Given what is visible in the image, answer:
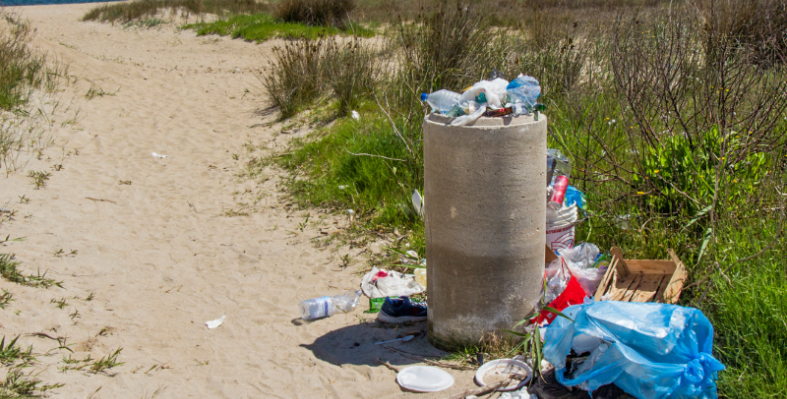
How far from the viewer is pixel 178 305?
13.5ft

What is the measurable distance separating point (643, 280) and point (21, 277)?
149 inches

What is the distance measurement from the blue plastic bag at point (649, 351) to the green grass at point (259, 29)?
11.1 metres

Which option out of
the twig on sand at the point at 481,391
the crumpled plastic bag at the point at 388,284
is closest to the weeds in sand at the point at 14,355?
the crumpled plastic bag at the point at 388,284

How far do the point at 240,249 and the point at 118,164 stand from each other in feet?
9.00

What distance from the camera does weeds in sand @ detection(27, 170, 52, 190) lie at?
6.00m

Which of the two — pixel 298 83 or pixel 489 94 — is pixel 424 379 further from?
pixel 298 83

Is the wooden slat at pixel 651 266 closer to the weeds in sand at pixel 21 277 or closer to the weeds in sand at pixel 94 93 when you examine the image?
the weeds in sand at pixel 21 277

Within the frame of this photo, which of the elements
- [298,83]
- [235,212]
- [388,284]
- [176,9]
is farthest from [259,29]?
[388,284]

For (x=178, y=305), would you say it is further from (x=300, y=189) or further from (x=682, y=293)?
(x=682, y=293)

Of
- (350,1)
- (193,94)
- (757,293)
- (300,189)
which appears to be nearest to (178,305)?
(300,189)

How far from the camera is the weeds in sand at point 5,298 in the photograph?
3530 millimetres

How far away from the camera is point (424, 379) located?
9.79 feet

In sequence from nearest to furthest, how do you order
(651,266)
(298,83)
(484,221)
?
1. (484,221)
2. (651,266)
3. (298,83)

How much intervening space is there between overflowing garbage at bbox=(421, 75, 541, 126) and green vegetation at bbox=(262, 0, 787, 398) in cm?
119
